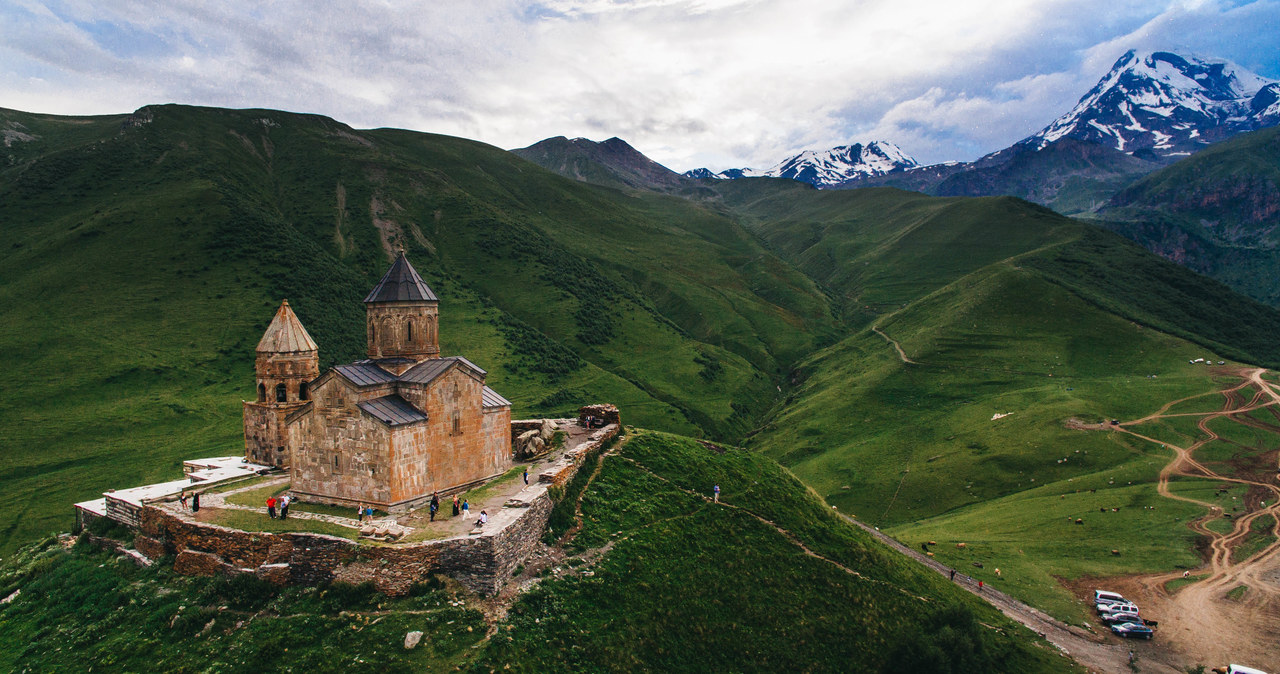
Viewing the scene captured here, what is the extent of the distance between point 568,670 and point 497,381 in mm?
67434

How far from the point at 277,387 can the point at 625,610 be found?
851 inches

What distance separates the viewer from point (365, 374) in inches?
1061

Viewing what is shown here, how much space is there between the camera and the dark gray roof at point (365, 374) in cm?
2581

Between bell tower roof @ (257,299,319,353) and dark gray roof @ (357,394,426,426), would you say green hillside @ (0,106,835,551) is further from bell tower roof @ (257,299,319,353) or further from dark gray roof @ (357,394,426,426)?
dark gray roof @ (357,394,426,426)

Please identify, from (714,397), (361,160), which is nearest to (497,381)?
(714,397)

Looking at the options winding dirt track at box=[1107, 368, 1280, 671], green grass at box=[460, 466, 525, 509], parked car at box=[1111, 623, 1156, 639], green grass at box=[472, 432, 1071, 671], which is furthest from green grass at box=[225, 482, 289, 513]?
winding dirt track at box=[1107, 368, 1280, 671]

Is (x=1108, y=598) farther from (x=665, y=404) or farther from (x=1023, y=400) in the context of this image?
(x=665, y=404)

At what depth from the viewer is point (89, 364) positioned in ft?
217

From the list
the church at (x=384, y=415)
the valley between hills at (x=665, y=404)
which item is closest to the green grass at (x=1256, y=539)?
the valley between hills at (x=665, y=404)

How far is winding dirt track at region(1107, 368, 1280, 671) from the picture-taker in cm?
2944

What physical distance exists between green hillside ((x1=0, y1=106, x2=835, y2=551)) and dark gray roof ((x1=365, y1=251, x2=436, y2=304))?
110 feet

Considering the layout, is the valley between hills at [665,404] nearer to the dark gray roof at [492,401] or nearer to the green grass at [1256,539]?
the green grass at [1256,539]

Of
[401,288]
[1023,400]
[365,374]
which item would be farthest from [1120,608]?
[1023,400]

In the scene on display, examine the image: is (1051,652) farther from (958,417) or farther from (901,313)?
Result: (901,313)
